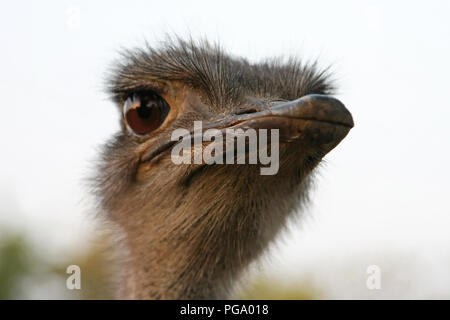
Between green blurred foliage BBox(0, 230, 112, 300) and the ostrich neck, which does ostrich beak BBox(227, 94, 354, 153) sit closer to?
the ostrich neck

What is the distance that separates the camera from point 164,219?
10.4ft

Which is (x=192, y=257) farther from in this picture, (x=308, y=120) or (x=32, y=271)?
(x=32, y=271)

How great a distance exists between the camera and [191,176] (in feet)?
9.45

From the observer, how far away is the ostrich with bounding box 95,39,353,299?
2.92m

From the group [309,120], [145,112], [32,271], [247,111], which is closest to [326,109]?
[309,120]

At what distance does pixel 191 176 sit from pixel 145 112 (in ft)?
1.59

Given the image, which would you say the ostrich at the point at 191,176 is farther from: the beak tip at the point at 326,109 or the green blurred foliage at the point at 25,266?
the green blurred foliage at the point at 25,266

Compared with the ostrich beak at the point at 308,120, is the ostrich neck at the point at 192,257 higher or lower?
lower

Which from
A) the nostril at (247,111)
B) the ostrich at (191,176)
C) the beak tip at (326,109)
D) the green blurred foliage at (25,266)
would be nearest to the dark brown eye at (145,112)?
the ostrich at (191,176)

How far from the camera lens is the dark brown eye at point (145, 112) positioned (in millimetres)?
3072

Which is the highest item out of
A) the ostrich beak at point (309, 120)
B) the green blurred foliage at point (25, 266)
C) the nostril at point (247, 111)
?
the nostril at point (247, 111)

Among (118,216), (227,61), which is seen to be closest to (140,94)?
(227,61)
